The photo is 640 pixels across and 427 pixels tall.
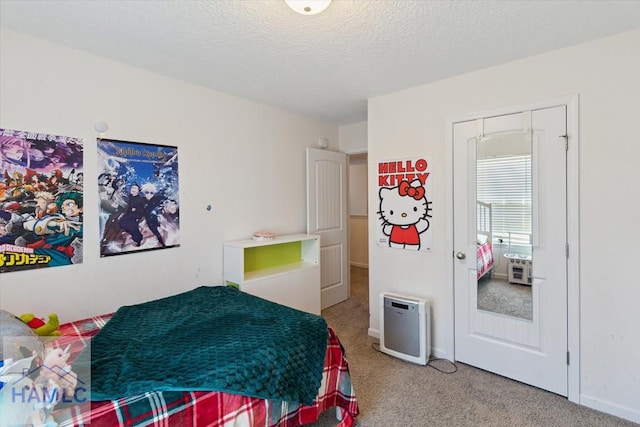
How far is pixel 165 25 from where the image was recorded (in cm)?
184

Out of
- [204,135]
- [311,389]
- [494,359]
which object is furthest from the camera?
[204,135]

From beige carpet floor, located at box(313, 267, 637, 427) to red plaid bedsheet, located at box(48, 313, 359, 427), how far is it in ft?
1.03

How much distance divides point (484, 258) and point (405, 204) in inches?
31.5

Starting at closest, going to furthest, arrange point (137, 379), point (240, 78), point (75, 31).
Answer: point (137, 379), point (75, 31), point (240, 78)

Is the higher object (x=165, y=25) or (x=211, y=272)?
(x=165, y=25)

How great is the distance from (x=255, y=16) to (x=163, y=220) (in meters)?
1.71

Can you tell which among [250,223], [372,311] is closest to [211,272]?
[250,223]

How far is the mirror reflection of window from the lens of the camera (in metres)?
2.30

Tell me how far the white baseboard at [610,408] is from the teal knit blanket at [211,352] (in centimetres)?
184

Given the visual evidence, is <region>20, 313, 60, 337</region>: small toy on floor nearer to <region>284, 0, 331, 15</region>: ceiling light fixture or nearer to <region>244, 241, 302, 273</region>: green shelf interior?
<region>244, 241, 302, 273</region>: green shelf interior

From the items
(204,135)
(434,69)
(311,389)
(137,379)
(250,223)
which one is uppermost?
(434,69)

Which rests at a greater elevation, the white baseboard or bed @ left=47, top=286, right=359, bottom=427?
bed @ left=47, top=286, right=359, bottom=427

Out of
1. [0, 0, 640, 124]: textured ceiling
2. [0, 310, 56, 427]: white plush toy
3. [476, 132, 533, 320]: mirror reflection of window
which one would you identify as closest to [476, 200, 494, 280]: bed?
[476, 132, 533, 320]: mirror reflection of window

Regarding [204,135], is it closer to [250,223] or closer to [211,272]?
[250,223]
